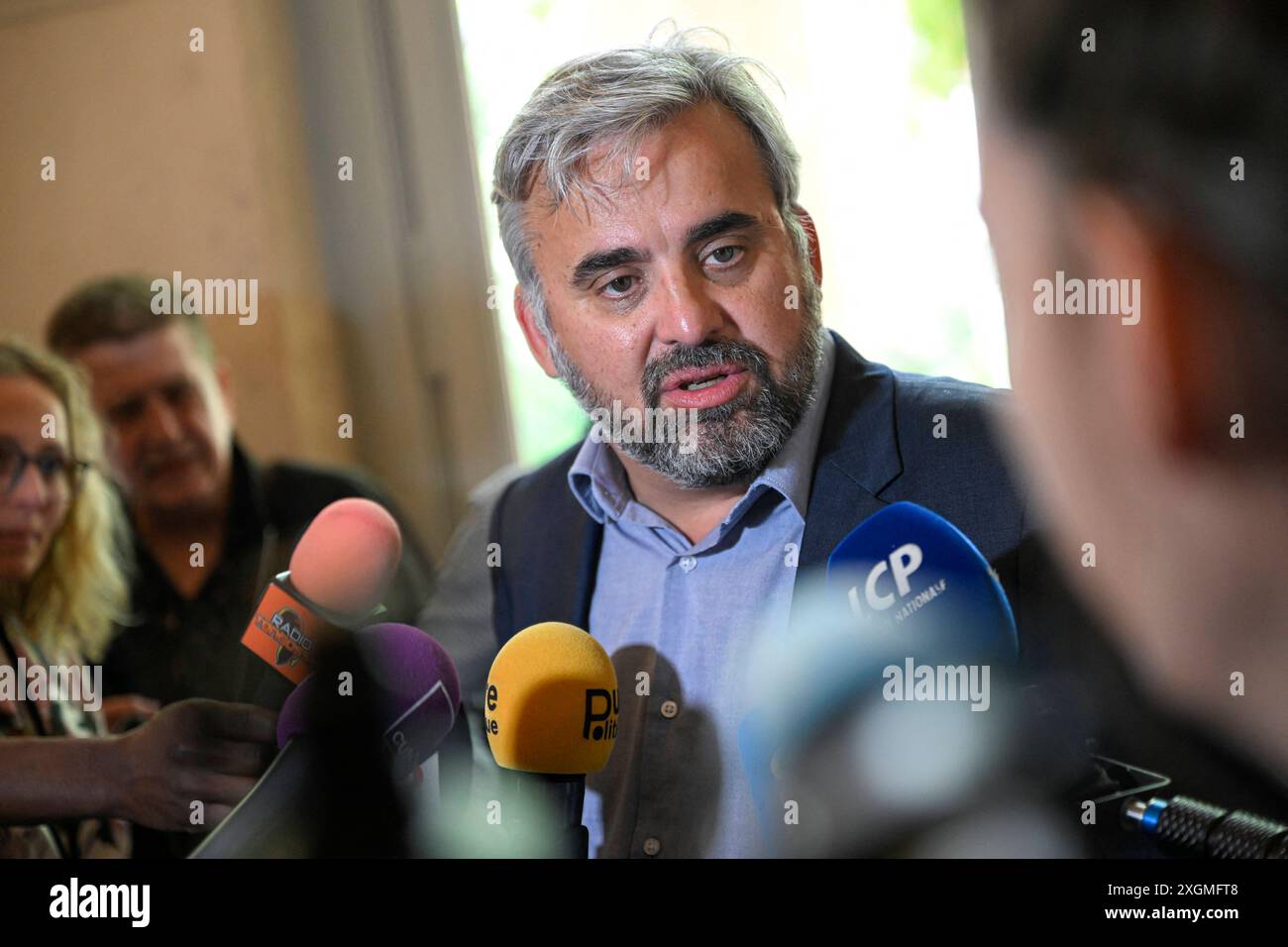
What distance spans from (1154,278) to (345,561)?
115cm

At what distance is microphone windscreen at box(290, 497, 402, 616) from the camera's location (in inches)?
58.0

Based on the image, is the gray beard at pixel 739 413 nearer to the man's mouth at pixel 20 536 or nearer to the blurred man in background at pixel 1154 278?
the blurred man in background at pixel 1154 278

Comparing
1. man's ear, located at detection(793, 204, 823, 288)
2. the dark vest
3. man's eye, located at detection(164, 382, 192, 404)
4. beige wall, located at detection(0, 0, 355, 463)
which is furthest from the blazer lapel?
man's eye, located at detection(164, 382, 192, 404)

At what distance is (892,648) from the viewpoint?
1176 mm

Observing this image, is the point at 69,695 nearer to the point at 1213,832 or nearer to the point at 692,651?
the point at 692,651

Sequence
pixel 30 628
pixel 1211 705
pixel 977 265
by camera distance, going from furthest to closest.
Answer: pixel 30 628 < pixel 977 265 < pixel 1211 705

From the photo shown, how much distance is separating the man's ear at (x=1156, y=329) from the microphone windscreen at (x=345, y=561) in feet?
3.72

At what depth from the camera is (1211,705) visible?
0.72 meters

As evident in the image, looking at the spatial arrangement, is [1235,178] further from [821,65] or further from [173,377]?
[173,377]

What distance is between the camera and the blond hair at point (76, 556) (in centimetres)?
185

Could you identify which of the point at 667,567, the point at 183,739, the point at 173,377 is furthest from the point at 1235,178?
the point at 173,377

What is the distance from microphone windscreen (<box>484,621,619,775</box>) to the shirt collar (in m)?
0.31

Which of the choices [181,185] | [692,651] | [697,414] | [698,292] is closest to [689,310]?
[698,292]

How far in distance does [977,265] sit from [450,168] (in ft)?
3.29
